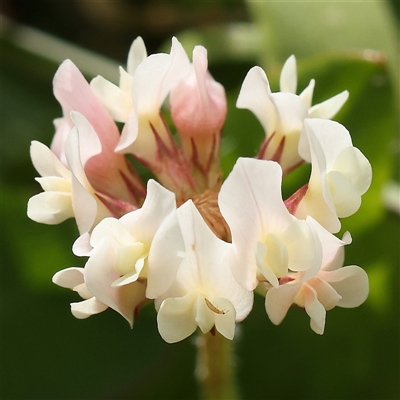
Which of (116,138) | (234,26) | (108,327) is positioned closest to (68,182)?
(116,138)

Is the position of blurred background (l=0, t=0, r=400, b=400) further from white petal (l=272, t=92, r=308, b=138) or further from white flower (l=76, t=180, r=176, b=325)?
white flower (l=76, t=180, r=176, b=325)

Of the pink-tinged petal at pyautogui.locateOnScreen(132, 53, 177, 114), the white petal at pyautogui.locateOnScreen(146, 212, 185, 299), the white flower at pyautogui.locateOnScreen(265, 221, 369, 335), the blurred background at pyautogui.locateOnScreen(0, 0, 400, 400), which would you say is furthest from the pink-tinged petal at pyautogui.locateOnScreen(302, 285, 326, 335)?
the blurred background at pyautogui.locateOnScreen(0, 0, 400, 400)

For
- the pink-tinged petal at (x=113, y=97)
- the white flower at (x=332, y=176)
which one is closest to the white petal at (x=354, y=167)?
the white flower at (x=332, y=176)

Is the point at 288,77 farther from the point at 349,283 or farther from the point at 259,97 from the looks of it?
the point at 349,283

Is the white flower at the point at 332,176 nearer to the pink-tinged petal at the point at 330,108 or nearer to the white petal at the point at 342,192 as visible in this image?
the white petal at the point at 342,192

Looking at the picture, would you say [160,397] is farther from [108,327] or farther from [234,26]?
[234,26]

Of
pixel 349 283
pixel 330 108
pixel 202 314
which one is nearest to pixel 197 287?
pixel 202 314
